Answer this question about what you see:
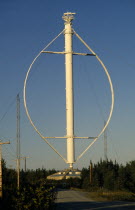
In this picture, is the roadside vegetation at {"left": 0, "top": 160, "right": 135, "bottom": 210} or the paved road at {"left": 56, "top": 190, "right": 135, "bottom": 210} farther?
the paved road at {"left": 56, "top": 190, "right": 135, "bottom": 210}

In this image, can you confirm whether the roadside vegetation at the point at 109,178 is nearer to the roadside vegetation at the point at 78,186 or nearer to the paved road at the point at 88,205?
the roadside vegetation at the point at 78,186

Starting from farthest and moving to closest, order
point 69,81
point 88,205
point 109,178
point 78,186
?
point 78,186, point 109,178, point 69,81, point 88,205

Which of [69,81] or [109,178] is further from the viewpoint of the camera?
[109,178]

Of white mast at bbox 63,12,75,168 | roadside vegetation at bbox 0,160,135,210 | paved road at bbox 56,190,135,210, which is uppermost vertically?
white mast at bbox 63,12,75,168

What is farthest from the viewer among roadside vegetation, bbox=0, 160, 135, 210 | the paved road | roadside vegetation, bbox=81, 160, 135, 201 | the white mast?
roadside vegetation, bbox=81, 160, 135, 201

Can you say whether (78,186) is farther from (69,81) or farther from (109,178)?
(69,81)

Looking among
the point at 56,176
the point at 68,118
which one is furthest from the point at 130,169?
the point at 68,118

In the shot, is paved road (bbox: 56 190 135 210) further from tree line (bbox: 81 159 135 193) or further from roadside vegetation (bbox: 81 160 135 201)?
tree line (bbox: 81 159 135 193)

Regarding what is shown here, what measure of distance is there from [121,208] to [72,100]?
40.0ft

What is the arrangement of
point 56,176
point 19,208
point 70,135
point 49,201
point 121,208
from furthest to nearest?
point 56,176, point 70,135, point 121,208, point 49,201, point 19,208

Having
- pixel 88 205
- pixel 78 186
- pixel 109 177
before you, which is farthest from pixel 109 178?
pixel 88 205

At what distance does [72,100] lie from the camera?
48.7 m

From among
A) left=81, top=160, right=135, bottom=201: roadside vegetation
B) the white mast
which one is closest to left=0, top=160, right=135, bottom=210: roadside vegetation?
left=81, top=160, right=135, bottom=201: roadside vegetation

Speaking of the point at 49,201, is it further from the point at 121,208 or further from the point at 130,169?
the point at 130,169
